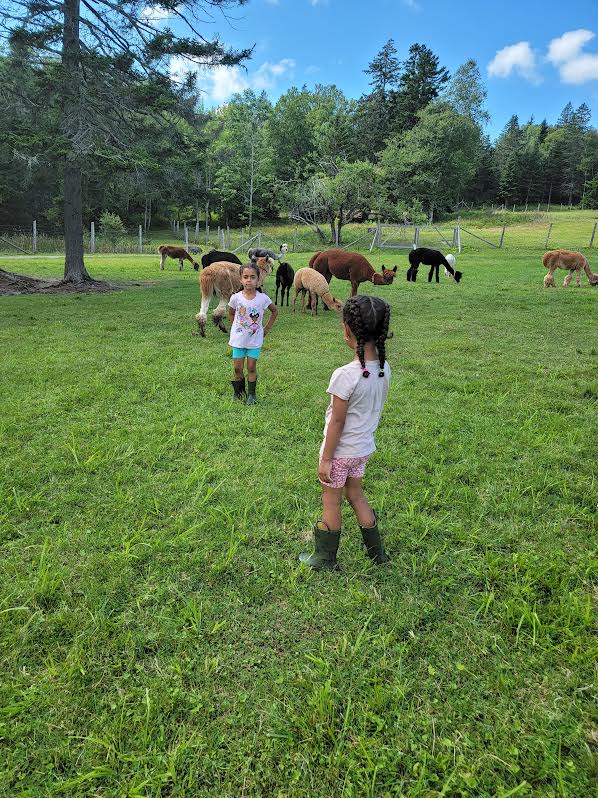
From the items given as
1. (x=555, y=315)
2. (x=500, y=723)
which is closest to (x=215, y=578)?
(x=500, y=723)

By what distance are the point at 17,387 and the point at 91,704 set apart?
4.62 meters

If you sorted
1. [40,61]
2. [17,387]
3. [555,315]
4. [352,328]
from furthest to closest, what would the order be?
[40,61] < [555,315] < [17,387] < [352,328]

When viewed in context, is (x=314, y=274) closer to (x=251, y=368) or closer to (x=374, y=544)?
(x=251, y=368)

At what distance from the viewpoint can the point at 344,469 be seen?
2.62 m

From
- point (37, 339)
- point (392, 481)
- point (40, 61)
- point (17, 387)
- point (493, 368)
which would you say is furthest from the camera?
point (40, 61)

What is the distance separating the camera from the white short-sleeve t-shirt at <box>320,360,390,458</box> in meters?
2.44

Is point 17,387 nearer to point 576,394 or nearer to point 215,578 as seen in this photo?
point 215,578

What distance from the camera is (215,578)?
2.70 m

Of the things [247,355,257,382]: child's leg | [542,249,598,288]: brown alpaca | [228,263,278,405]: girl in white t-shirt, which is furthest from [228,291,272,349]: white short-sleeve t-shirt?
[542,249,598,288]: brown alpaca

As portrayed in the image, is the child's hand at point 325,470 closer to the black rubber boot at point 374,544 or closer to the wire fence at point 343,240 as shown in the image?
the black rubber boot at point 374,544

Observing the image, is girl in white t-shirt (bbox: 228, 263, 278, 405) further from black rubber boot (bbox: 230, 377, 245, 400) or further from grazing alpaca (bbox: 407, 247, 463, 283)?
grazing alpaca (bbox: 407, 247, 463, 283)

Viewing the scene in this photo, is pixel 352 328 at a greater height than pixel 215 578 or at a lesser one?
greater

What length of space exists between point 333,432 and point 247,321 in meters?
2.79

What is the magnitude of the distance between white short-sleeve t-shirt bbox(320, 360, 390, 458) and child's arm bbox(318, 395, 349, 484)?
0.03 metres
